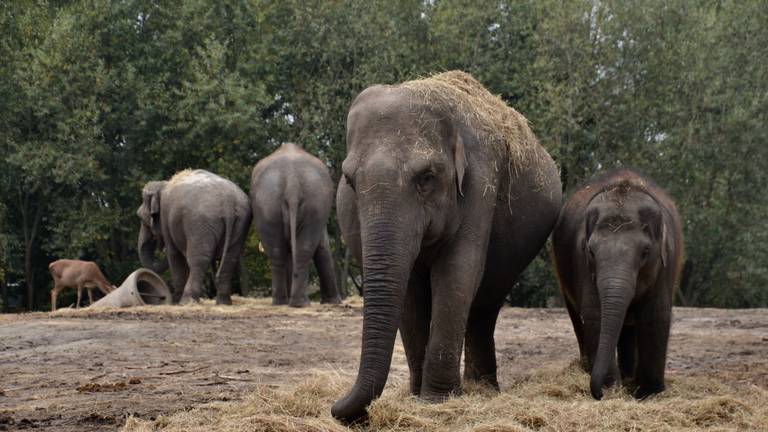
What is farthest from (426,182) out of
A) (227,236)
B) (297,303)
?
(227,236)

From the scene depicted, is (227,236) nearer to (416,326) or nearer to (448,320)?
(416,326)

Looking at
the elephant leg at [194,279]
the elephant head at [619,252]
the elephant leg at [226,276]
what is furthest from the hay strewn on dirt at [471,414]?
the elephant leg at [226,276]

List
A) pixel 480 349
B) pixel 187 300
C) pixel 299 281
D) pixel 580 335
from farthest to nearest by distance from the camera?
pixel 187 300 < pixel 299 281 < pixel 580 335 < pixel 480 349

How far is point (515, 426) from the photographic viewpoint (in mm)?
7250

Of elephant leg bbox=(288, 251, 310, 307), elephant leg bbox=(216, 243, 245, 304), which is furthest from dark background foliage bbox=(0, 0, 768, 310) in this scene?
elephant leg bbox=(288, 251, 310, 307)

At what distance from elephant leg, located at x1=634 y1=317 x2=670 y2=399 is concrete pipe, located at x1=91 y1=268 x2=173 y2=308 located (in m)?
14.4

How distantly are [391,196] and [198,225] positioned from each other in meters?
16.0

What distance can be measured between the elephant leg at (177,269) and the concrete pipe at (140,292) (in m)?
0.59

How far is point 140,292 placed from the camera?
24156 mm

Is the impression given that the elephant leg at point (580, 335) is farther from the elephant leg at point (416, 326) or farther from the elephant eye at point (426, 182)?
the elephant eye at point (426, 182)

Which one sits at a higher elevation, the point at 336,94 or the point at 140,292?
the point at 336,94

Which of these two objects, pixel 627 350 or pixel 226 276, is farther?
pixel 226 276

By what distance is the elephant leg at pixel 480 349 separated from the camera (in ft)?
33.3

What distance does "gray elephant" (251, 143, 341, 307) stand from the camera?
870 inches
